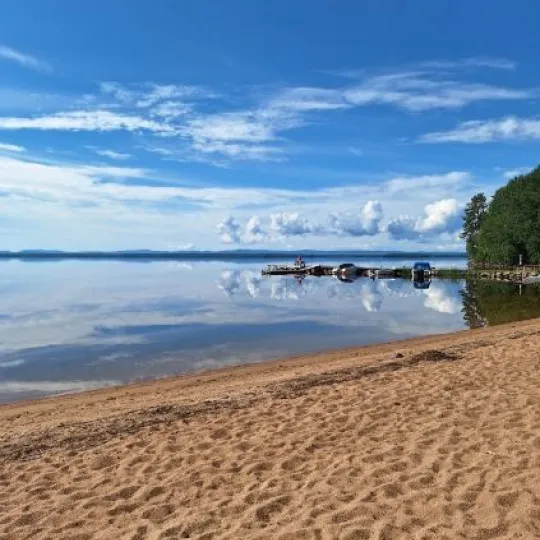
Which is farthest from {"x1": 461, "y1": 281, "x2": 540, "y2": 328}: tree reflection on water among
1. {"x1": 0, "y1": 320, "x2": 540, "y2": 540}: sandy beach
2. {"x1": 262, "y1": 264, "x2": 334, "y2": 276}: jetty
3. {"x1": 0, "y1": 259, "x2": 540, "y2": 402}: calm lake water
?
{"x1": 262, "y1": 264, "x2": 334, "y2": 276}: jetty

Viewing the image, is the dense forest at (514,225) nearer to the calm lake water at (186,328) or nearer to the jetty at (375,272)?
the jetty at (375,272)

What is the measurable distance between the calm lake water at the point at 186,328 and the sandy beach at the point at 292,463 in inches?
300

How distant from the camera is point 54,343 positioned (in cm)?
2588

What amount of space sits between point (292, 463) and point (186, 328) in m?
24.4

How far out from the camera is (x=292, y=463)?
7418 mm

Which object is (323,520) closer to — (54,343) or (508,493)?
(508,493)

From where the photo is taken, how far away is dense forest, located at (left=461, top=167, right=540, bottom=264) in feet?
256

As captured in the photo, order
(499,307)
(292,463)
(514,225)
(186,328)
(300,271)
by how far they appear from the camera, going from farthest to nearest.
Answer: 1. (300,271)
2. (514,225)
3. (499,307)
4. (186,328)
5. (292,463)

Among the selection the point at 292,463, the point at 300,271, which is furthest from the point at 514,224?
the point at 292,463

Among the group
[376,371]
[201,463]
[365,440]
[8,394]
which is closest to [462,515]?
[365,440]

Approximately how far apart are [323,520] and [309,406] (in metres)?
4.76

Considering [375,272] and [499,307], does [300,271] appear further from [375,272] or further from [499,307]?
[499,307]

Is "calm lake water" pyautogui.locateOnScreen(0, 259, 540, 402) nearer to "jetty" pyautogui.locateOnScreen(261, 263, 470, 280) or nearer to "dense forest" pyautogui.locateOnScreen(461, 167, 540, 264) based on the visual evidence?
"dense forest" pyautogui.locateOnScreen(461, 167, 540, 264)

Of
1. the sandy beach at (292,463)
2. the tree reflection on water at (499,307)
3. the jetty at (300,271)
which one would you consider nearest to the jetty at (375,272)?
the jetty at (300,271)
